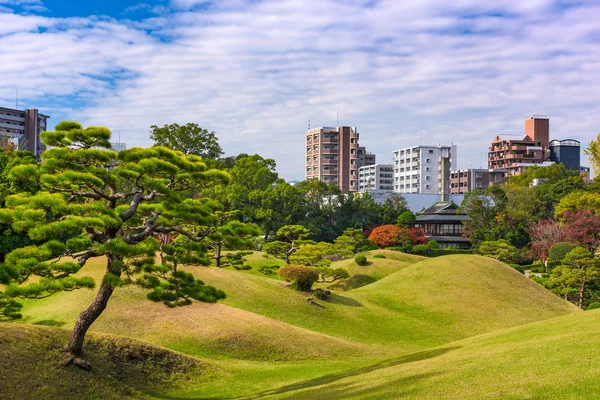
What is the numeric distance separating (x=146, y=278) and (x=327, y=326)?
14.9m

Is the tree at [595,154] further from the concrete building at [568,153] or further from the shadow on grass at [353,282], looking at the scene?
the concrete building at [568,153]

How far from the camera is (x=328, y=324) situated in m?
29.6

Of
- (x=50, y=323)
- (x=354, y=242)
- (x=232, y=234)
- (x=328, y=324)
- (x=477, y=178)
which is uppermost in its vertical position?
(x=477, y=178)

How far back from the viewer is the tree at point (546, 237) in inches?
2332

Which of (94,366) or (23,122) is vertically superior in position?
(23,122)

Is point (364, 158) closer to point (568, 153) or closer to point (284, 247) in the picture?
point (568, 153)

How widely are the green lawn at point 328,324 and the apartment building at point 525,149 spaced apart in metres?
103

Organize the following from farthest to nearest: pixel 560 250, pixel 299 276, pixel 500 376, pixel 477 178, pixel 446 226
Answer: pixel 477 178
pixel 446 226
pixel 560 250
pixel 299 276
pixel 500 376

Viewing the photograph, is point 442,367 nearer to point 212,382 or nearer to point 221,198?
point 212,382

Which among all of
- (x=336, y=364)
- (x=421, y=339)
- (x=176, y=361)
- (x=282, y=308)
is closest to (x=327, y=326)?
(x=282, y=308)

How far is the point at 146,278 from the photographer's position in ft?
52.9

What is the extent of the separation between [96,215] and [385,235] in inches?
2150

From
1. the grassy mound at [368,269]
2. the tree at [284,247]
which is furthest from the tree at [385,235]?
the tree at [284,247]

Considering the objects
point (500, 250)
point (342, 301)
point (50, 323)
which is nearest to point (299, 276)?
point (342, 301)
